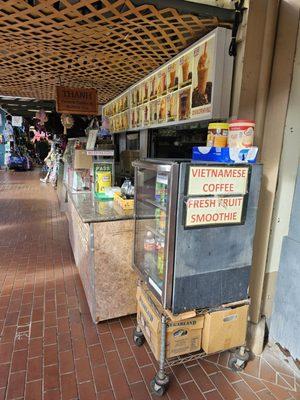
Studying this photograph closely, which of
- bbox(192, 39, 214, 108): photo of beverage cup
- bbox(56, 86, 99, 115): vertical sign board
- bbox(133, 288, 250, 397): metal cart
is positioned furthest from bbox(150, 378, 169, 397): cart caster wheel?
bbox(56, 86, 99, 115): vertical sign board

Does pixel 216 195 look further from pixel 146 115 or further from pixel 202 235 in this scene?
pixel 146 115

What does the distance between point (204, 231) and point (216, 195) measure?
24 cm

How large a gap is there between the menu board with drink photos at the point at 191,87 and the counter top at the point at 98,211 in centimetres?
106


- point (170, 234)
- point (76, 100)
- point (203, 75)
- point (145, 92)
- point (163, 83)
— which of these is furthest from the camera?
point (76, 100)

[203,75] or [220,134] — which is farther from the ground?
[203,75]

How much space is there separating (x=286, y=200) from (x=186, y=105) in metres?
1.23

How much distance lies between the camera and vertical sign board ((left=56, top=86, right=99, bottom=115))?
415cm

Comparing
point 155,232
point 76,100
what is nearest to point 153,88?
point 76,100

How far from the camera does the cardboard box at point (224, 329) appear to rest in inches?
74.7

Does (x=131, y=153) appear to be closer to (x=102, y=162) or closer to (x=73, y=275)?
(x=102, y=162)

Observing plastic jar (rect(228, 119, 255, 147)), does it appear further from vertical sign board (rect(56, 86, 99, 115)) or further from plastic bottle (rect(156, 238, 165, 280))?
vertical sign board (rect(56, 86, 99, 115))

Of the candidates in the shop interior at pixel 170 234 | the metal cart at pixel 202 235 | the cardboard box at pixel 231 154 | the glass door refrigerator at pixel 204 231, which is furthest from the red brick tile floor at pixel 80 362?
the cardboard box at pixel 231 154

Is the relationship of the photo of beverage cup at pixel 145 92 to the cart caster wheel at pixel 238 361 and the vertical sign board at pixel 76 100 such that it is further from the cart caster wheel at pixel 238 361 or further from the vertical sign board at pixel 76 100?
the cart caster wheel at pixel 238 361

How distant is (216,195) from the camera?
1.71 meters
